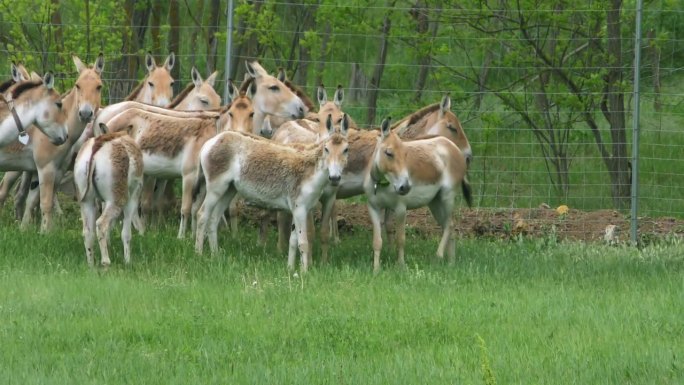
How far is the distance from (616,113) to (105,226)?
8.99m

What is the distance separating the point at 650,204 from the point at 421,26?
4.76 m

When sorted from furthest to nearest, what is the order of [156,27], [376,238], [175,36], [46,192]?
[156,27], [175,36], [46,192], [376,238]

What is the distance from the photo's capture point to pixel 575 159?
21.5 meters

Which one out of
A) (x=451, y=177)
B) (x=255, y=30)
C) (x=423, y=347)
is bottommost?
(x=423, y=347)

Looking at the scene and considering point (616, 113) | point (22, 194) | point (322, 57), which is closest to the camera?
point (22, 194)

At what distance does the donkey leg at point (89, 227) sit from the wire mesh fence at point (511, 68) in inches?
180

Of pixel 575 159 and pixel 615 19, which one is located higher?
pixel 615 19

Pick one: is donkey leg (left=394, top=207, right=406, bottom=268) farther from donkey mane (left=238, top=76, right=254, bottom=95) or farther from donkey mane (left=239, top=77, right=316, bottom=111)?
donkey mane (left=239, top=77, right=316, bottom=111)

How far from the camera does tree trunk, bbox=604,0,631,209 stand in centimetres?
1934

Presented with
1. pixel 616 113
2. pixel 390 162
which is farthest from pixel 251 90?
pixel 616 113

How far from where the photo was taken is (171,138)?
1700 centimetres

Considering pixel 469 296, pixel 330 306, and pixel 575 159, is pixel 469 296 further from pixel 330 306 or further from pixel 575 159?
pixel 575 159

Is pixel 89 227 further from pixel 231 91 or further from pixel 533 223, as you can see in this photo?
pixel 533 223

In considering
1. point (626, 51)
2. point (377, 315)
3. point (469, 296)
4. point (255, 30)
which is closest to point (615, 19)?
point (626, 51)
